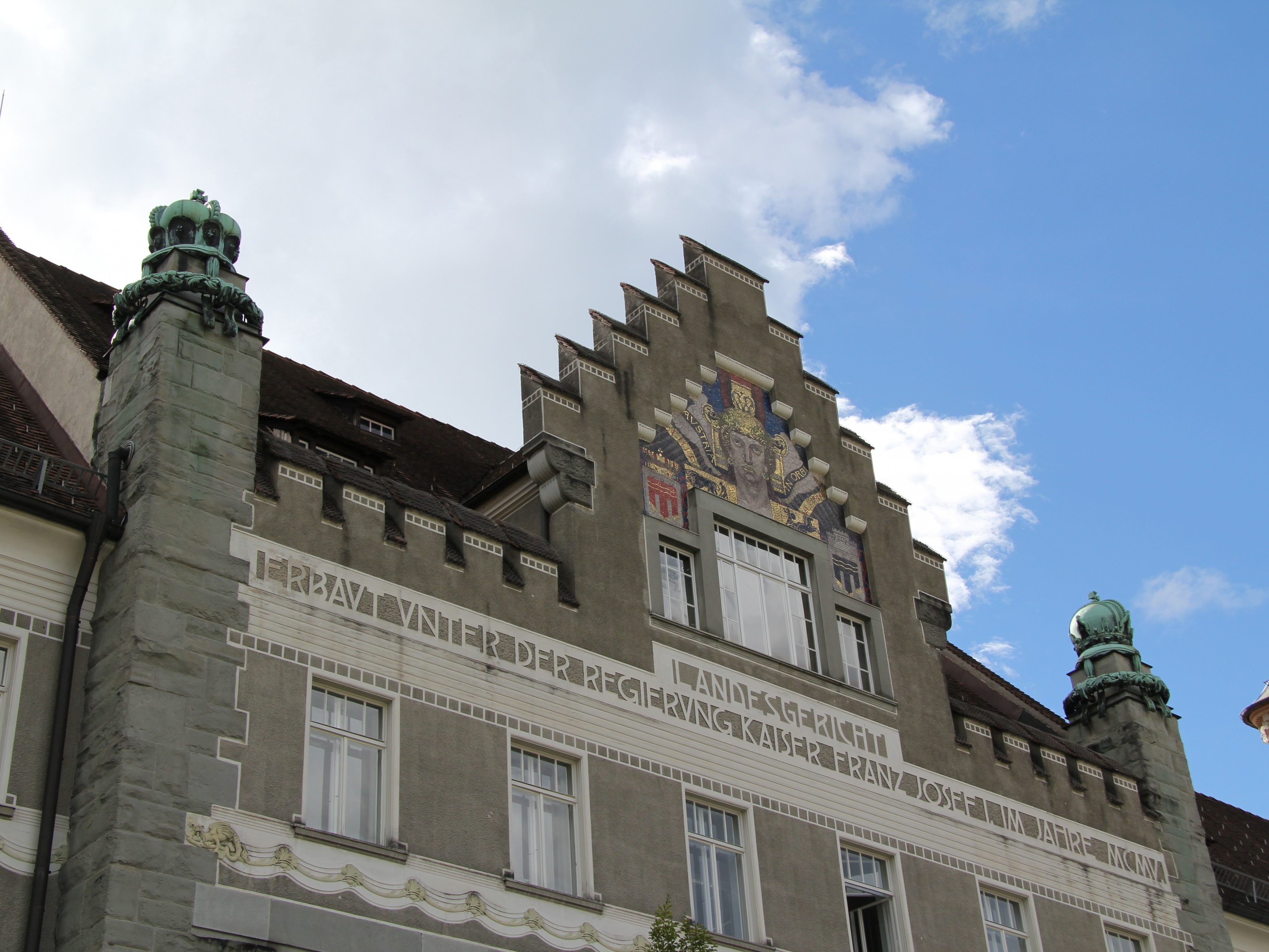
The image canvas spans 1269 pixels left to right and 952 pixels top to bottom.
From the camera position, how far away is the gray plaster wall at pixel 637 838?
17406 millimetres

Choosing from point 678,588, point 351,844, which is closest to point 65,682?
point 351,844

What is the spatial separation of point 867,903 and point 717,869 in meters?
2.31

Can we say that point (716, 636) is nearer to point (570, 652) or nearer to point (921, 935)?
point (570, 652)

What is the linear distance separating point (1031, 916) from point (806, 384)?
745 centimetres

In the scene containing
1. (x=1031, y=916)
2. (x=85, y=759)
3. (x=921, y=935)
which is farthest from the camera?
(x=1031, y=916)

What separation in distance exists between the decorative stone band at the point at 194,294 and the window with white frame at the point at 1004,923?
36.1 feet

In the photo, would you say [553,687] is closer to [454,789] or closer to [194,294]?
[454,789]

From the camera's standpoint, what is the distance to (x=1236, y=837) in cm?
2931

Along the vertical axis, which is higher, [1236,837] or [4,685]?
[1236,837]

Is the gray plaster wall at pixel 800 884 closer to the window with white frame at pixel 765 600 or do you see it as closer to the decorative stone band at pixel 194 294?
the window with white frame at pixel 765 600

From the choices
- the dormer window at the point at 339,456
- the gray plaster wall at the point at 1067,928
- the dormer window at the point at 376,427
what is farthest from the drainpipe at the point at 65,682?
the gray plaster wall at the point at 1067,928

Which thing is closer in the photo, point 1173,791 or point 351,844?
point 351,844

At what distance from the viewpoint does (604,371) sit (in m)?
21.0

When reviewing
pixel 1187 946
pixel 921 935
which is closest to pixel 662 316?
pixel 921 935
